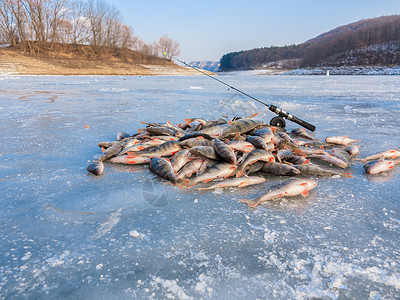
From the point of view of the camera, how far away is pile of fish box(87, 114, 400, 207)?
10.9ft

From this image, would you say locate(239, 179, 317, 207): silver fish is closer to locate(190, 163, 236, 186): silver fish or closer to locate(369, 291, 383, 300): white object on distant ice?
locate(190, 163, 236, 186): silver fish

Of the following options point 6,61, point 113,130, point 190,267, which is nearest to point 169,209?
point 190,267

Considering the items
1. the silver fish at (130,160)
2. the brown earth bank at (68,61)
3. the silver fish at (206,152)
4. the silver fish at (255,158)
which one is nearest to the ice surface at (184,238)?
the silver fish at (130,160)

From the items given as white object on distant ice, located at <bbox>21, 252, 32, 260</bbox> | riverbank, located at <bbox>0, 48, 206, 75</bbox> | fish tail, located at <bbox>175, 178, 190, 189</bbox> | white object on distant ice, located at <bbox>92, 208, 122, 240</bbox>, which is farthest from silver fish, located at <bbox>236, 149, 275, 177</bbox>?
riverbank, located at <bbox>0, 48, 206, 75</bbox>

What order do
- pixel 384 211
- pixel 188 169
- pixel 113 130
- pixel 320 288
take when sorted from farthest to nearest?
pixel 113 130, pixel 188 169, pixel 384 211, pixel 320 288

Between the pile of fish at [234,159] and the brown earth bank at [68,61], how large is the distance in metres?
37.7

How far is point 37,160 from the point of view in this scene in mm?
4152

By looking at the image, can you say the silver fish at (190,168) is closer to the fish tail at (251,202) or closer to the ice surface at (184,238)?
the ice surface at (184,238)

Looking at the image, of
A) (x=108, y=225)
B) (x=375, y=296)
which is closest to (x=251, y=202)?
(x=375, y=296)

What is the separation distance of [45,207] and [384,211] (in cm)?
354

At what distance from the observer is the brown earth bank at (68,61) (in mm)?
35375

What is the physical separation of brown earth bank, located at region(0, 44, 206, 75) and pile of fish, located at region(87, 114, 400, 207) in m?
37.7

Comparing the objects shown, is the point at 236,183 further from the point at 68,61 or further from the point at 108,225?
the point at 68,61

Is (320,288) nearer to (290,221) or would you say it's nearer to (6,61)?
(290,221)
